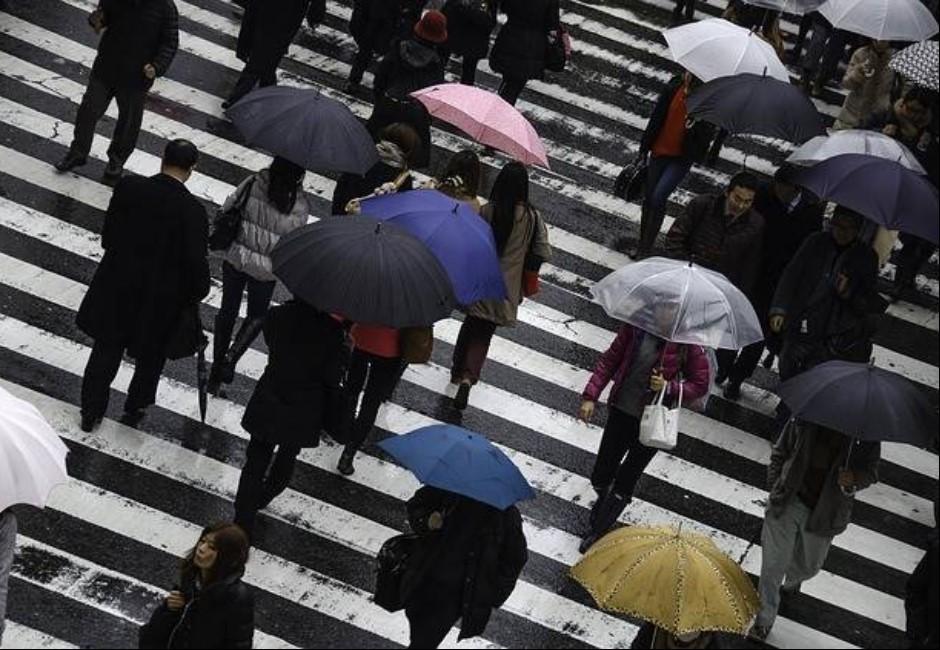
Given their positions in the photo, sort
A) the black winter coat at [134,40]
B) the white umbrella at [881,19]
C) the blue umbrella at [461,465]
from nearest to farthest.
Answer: the blue umbrella at [461,465], the black winter coat at [134,40], the white umbrella at [881,19]

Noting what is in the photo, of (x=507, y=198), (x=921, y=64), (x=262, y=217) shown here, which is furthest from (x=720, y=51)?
(x=262, y=217)

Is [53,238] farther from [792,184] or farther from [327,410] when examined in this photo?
[792,184]

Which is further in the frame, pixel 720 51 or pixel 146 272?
pixel 720 51

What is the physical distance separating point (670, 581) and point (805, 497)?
8.10ft

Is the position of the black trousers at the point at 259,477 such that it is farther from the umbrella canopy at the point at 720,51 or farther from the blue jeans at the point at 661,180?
the umbrella canopy at the point at 720,51

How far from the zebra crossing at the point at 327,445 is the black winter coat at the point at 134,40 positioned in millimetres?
914

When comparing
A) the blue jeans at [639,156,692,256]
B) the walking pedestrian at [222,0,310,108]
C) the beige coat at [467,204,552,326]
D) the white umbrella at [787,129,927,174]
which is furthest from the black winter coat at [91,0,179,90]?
the white umbrella at [787,129,927,174]

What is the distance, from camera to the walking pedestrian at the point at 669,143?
15562 millimetres

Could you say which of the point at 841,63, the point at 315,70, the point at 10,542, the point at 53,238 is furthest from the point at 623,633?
the point at 841,63

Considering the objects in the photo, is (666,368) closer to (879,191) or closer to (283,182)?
(283,182)

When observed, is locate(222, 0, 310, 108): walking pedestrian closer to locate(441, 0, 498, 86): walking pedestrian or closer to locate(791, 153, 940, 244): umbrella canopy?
locate(441, 0, 498, 86): walking pedestrian

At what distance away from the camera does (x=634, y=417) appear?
39.4 feet

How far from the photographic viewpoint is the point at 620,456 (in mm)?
12422

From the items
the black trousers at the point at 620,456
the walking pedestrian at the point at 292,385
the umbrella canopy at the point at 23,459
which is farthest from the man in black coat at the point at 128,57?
the umbrella canopy at the point at 23,459
